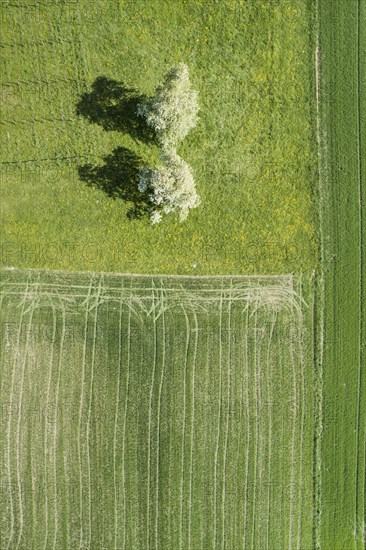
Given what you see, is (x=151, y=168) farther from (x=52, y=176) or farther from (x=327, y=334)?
(x=327, y=334)

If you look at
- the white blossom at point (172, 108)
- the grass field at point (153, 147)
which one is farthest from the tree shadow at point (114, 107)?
the white blossom at point (172, 108)

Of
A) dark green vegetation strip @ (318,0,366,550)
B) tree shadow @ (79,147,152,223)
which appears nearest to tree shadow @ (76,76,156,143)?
tree shadow @ (79,147,152,223)

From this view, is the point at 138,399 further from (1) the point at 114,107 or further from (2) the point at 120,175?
(1) the point at 114,107

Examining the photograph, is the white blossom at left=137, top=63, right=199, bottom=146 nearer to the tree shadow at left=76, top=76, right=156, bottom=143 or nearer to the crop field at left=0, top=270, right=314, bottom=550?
the tree shadow at left=76, top=76, right=156, bottom=143

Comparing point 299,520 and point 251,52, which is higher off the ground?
point 251,52

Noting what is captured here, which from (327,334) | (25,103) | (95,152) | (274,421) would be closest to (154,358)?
(274,421)

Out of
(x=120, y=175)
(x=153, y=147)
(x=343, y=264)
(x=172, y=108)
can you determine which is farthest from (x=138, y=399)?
(x=172, y=108)
